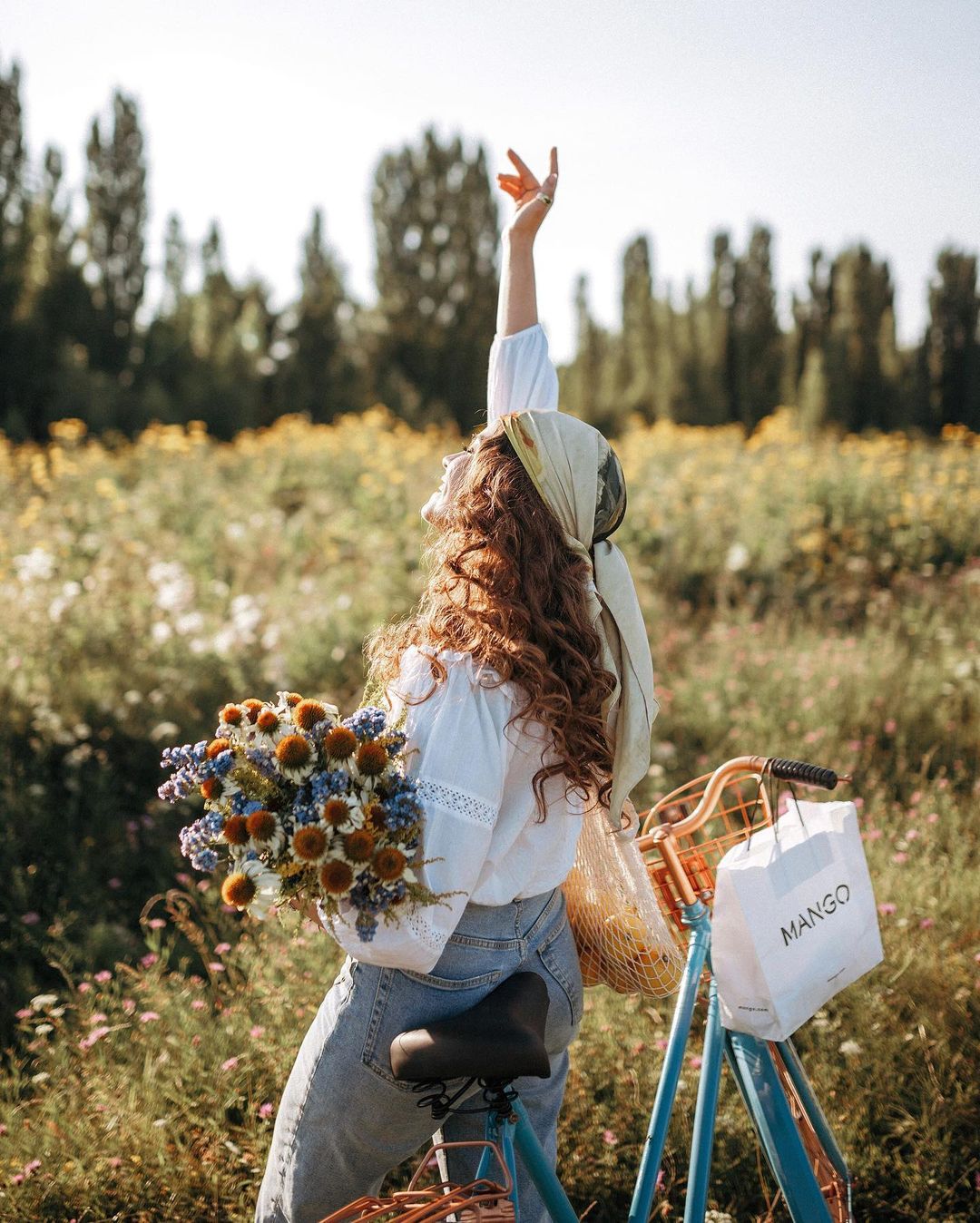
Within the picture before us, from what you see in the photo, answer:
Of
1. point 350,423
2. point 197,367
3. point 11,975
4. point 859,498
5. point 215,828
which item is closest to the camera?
Result: point 215,828

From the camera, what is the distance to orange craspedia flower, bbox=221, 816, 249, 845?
5.28 ft

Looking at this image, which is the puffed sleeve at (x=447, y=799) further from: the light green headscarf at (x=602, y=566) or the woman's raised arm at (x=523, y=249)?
the woman's raised arm at (x=523, y=249)

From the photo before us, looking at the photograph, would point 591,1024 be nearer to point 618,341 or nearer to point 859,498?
point 859,498

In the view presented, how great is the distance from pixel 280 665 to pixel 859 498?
192 inches

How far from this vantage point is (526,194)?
242 centimetres

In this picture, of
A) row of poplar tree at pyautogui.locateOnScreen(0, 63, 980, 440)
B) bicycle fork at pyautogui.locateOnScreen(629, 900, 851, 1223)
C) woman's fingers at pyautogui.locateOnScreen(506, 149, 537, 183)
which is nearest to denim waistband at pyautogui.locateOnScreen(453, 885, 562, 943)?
bicycle fork at pyautogui.locateOnScreen(629, 900, 851, 1223)

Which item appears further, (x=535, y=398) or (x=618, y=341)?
(x=618, y=341)

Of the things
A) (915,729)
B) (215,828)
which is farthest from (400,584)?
(215,828)

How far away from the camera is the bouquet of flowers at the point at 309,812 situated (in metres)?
1.59

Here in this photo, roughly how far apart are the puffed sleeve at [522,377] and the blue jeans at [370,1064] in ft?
3.68

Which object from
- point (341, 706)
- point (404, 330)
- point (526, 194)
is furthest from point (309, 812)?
point (404, 330)

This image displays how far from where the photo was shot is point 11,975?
12.3 ft

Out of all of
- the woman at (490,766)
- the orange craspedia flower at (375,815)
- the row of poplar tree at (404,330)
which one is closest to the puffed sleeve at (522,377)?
the woman at (490,766)

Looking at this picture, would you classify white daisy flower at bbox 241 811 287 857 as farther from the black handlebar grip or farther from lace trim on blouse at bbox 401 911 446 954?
the black handlebar grip
